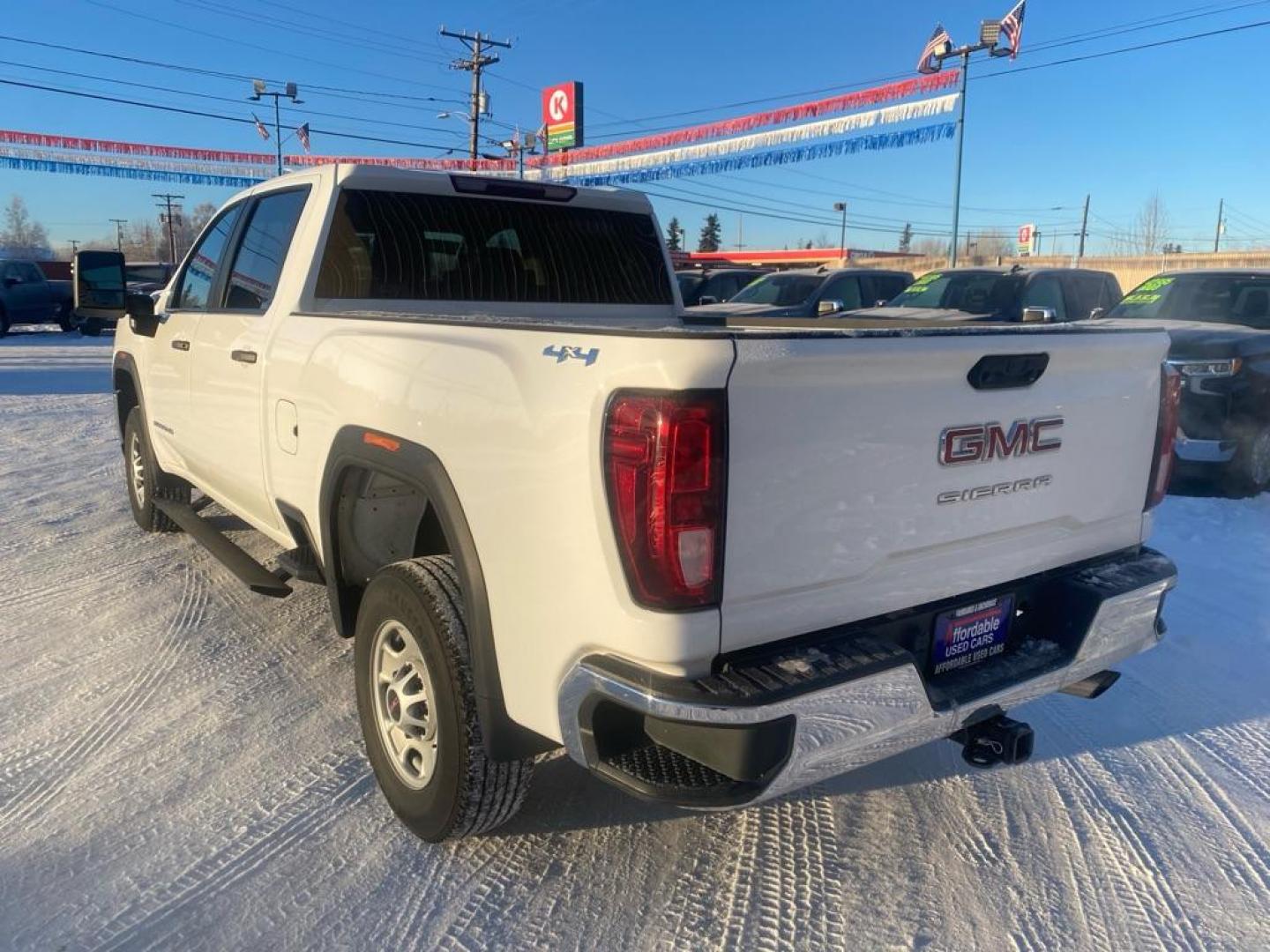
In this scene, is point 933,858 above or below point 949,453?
below

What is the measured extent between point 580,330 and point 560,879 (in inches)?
62.1

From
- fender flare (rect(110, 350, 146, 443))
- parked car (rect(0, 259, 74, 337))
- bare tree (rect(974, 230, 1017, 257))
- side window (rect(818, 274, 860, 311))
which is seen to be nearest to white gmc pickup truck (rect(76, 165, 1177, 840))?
fender flare (rect(110, 350, 146, 443))

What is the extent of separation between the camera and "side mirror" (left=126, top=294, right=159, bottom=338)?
498cm

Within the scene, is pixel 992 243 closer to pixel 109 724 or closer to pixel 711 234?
pixel 711 234

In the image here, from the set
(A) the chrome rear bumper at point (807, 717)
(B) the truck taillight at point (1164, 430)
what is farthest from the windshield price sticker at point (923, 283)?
(A) the chrome rear bumper at point (807, 717)

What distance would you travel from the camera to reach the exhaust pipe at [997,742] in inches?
106

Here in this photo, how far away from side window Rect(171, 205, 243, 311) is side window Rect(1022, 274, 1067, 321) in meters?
9.44

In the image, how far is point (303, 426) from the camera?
3320mm

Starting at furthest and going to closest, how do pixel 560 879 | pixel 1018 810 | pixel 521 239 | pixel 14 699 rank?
pixel 521 239
pixel 14 699
pixel 1018 810
pixel 560 879

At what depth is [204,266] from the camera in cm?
488

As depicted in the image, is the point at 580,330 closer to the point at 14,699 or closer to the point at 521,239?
the point at 521,239

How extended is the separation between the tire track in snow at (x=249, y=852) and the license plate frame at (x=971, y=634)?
1886 millimetres

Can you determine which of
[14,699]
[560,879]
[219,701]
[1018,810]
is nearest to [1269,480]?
[1018,810]

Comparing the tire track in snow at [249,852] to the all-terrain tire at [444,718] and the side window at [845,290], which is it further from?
the side window at [845,290]
